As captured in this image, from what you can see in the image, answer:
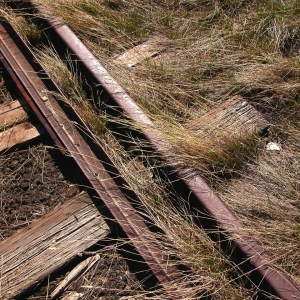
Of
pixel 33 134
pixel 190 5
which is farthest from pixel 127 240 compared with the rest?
pixel 190 5

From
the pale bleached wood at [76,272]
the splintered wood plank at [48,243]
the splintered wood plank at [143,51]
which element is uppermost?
the splintered wood plank at [143,51]

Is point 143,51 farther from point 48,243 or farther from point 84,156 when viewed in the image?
point 48,243

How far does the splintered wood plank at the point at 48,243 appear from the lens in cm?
280

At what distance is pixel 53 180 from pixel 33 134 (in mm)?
436

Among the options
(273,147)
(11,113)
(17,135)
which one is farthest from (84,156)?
(273,147)

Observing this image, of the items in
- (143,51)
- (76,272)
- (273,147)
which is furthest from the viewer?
(143,51)

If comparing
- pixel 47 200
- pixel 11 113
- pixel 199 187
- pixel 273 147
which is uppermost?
pixel 11 113

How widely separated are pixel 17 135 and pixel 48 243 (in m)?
0.99

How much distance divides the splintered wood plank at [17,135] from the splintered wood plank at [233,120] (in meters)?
1.23

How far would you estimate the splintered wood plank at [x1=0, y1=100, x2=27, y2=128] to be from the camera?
356 centimetres

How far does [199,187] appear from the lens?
299cm

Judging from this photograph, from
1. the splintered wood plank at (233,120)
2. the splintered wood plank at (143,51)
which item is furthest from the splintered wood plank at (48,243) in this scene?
the splintered wood plank at (143,51)

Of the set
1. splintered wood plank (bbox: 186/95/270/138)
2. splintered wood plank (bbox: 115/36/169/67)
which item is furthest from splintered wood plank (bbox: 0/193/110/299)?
splintered wood plank (bbox: 115/36/169/67)

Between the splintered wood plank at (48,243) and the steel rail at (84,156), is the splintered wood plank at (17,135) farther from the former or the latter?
the splintered wood plank at (48,243)
